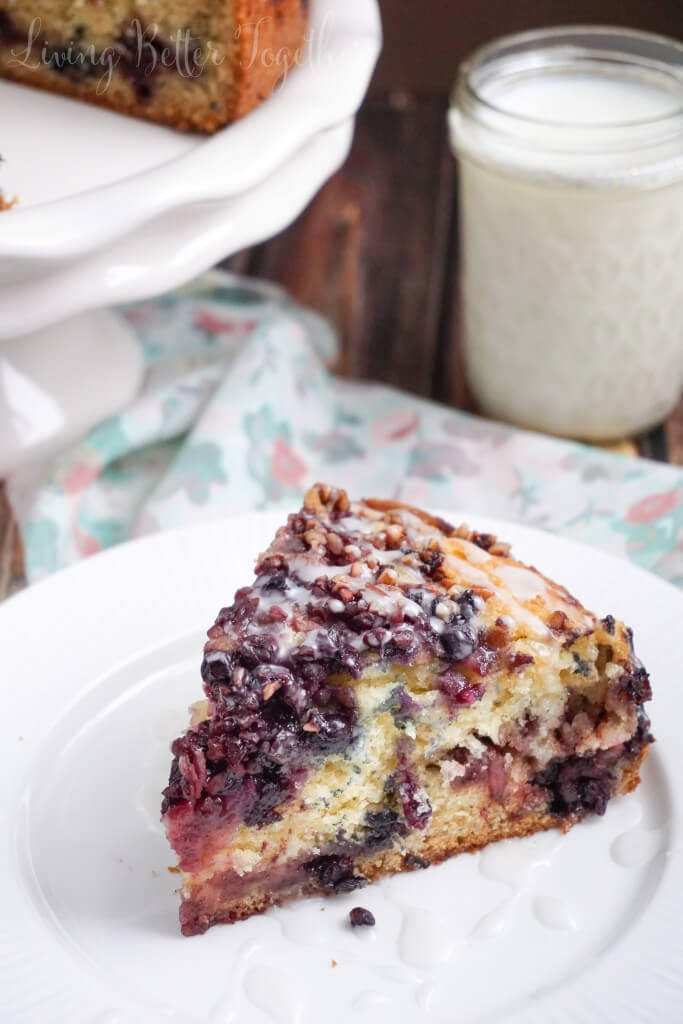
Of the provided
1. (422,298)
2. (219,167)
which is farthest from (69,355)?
(422,298)

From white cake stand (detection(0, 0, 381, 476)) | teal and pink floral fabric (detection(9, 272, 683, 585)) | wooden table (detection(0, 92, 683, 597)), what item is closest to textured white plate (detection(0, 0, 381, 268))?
white cake stand (detection(0, 0, 381, 476))

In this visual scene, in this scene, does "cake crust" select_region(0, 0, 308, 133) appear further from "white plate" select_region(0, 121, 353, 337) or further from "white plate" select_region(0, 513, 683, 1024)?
"white plate" select_region(0, 513, 683, 1024)

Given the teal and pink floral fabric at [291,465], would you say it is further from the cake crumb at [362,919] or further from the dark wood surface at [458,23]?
the dark wood surface at [458,23]

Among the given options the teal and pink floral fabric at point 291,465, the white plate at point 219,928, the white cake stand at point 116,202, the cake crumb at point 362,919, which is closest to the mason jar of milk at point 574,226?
the teal and pink floral fabric at point 291,465

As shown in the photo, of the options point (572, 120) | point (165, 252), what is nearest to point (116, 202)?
point (165, 252)

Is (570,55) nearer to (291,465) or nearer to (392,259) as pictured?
(392,259)

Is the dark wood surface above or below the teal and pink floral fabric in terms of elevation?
above

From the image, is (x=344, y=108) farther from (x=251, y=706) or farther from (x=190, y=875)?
(x=190, y=875)
